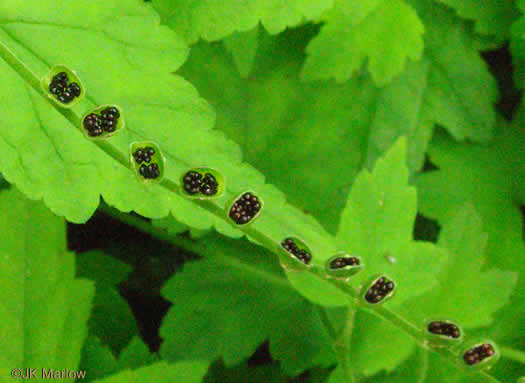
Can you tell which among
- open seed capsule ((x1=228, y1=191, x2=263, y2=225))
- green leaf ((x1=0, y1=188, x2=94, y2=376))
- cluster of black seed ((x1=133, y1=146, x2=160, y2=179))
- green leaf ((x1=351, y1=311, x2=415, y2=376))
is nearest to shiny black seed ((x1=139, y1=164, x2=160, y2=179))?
cluster of black seed ((x1=133, y1=146, x2=160, y2=179))

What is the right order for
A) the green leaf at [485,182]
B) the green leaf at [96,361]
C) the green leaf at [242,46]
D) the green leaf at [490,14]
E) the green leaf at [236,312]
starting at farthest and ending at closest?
the green leaf at [485,182]
the green leaf at [490,14]
the green leaf at [236,312]
the green leaf at [242,46]
the green leaf at [96,361]

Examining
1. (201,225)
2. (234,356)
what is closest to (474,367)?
(201,225)

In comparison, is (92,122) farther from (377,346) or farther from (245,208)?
(377,346)

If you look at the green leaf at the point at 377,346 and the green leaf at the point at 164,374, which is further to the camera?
the green leaf at the point at 377,346

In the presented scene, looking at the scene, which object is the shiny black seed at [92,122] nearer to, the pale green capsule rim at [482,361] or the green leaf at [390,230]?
the green leaf at [390,230]

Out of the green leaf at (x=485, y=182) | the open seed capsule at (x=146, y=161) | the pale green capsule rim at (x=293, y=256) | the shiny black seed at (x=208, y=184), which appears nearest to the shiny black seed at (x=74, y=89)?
the open seed capsule at (x=146, y=161)

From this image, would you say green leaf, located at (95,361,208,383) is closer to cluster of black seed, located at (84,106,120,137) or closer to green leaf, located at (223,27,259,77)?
cluster of black seed, located at (84,106,120,137)
